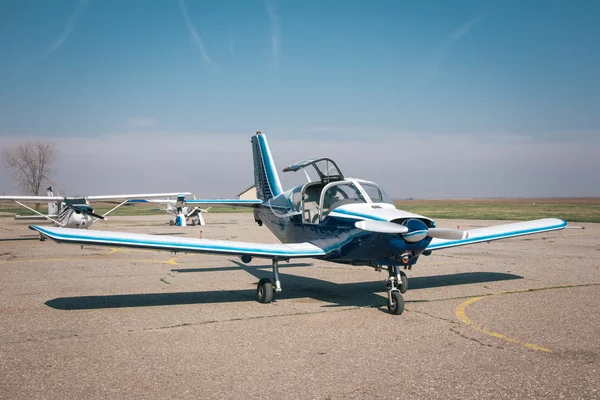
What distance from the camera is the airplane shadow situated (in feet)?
28.7

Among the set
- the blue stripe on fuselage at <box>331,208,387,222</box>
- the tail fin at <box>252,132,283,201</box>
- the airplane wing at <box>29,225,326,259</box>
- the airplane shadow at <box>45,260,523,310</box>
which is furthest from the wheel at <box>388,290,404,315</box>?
the tail fin at <box>252,132,283,201</box>

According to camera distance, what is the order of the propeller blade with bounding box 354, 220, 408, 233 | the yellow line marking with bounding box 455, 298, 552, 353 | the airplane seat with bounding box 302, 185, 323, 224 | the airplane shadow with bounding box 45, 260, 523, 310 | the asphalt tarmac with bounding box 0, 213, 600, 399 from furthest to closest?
the airplane seat with bounding box 302, 185, 323, 224 → the airplane shadow with bounding box 45, 260, 523, 310 → the propeller blade with bounding box 354, 220, 408, 233 → the yellow line marking with bounding box 455, 298, 552, 353 → the asphalt tarmac with bounding box 0, 213, 600, 399

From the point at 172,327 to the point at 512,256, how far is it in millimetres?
12636

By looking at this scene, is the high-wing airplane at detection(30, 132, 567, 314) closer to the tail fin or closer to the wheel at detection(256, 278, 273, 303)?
the wheel at detection(256, 278, 273, 303)

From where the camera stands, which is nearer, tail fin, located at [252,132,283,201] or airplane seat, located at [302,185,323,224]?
airplane seat, located at [302,185,323,224]

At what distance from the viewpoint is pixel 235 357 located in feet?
18.3

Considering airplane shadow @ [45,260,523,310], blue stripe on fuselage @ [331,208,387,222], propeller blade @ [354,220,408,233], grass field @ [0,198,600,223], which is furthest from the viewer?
grass field @ [0,198,600,223]

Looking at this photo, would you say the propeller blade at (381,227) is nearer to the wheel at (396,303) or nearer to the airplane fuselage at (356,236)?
the airplane fuselage at (356,236)

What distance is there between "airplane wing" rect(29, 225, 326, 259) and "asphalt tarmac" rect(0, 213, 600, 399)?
100 centimetres

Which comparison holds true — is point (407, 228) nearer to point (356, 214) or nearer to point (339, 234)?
point (356, 214)

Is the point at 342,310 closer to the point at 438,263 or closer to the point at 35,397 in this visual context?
the point at 35,397

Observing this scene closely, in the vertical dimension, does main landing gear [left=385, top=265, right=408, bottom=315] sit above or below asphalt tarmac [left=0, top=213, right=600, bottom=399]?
above

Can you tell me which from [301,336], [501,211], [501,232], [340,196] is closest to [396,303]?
[301,336]

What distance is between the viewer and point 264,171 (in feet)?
49.0
